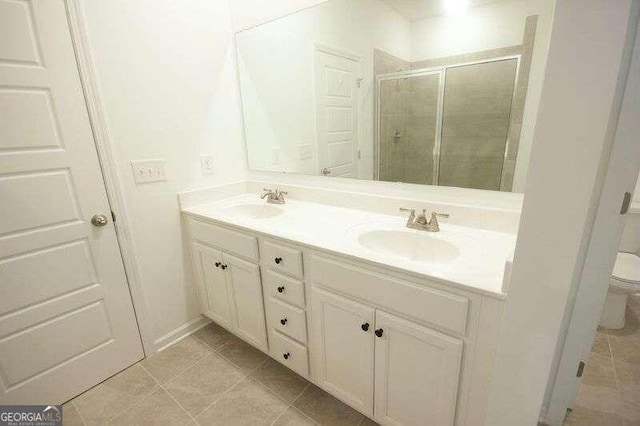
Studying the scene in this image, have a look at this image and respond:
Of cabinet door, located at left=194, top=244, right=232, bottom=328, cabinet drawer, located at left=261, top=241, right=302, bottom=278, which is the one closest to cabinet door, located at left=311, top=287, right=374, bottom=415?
cabinet drawer, located at left=261, top=241, right=302, bottom=278

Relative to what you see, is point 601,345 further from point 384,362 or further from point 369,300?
point 369,300

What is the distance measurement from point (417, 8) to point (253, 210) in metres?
1.41

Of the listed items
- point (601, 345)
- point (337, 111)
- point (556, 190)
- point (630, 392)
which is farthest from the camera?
point (601, 345)

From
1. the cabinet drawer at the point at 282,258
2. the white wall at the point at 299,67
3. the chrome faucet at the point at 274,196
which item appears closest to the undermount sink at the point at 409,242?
the cabinet drawer at the point at 282,258

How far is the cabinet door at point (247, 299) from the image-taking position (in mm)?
1492

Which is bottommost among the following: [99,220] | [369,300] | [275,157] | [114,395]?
[114,395]

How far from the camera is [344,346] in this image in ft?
3.90

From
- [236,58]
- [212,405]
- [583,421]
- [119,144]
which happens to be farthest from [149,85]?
[583,421]

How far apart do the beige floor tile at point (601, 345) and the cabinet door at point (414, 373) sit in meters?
1.41

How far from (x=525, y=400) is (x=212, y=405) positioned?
1.34 m

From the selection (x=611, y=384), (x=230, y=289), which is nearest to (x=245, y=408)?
(x=230, y=289)

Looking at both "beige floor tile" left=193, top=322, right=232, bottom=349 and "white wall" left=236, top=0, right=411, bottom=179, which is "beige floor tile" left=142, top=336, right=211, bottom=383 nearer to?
"beige floor tile" left=193, top=322, right=232, bottom=349

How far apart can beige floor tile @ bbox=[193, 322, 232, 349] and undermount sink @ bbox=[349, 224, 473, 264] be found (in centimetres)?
124

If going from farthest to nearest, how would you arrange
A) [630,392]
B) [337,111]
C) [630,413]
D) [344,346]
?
[337,111] < [630,392] < [630,413] < [344,346]
